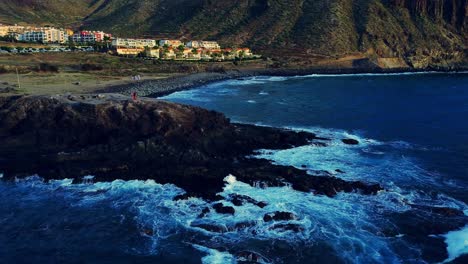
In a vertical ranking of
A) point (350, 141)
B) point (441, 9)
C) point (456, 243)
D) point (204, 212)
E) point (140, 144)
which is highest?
point (441, 9)

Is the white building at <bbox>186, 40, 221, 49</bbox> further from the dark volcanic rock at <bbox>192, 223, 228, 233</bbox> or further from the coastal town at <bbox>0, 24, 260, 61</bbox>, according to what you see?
the dark volcanic rock at <bbox>192, 223, 228, 233</bbox>

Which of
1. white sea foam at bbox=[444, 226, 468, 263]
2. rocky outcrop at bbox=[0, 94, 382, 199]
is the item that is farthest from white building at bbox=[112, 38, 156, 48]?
white sea foam at bbox=[444, 226, 468, 263]

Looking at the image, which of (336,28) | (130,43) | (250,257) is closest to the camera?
(250,257)

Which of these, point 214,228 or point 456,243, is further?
point 214,228

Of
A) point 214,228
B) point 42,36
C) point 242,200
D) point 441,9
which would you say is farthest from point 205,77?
point 441,9

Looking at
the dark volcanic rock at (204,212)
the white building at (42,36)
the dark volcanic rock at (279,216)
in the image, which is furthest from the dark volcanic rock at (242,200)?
the white building at (42,36)

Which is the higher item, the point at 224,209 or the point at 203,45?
the point at 203,45

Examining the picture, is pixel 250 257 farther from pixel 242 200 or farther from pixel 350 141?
pixel 350 141

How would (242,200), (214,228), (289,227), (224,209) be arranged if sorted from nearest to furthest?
(214,228) < (289,227) < (224,209) < (242,200)
